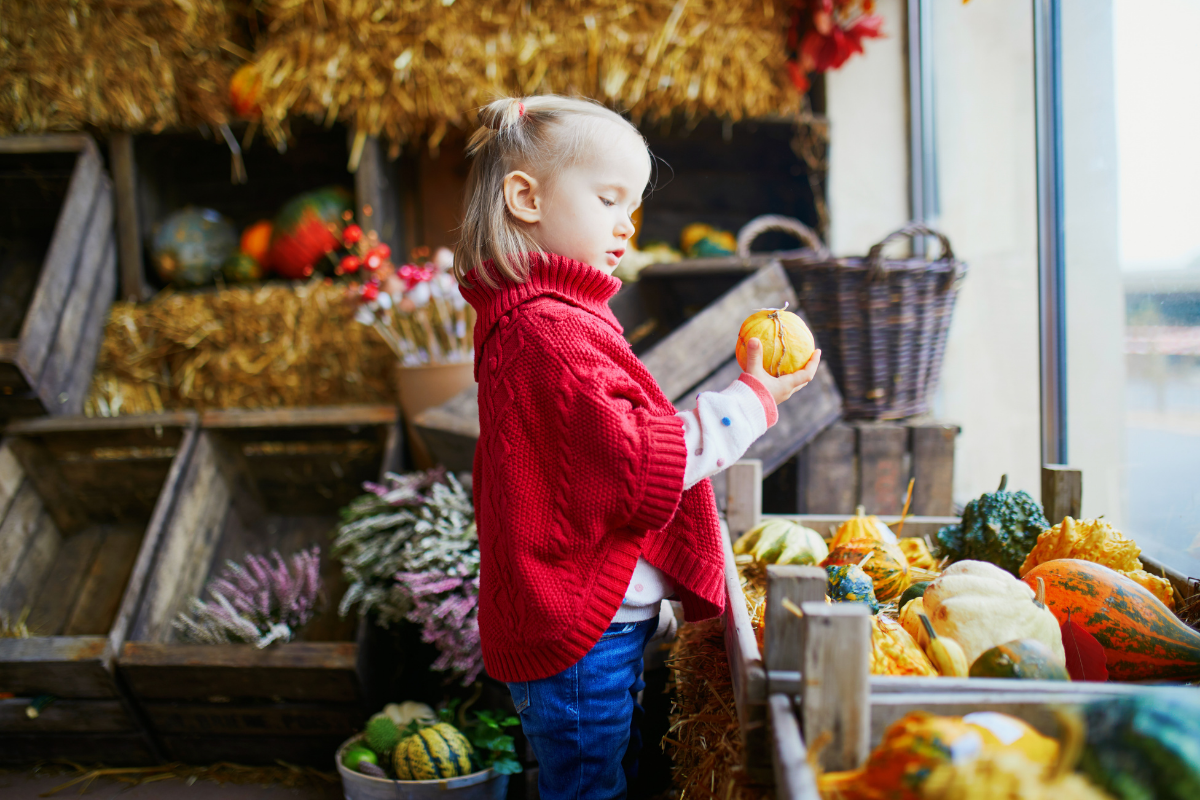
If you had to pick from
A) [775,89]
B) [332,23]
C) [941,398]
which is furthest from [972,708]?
[332,23]

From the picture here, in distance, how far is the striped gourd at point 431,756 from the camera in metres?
1.38

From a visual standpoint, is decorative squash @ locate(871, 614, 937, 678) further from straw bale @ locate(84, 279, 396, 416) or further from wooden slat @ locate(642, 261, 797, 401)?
straw bale @ locate(84, 279, 396, 416)

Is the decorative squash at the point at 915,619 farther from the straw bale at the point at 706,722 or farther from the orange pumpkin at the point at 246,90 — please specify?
the orange pumpkin at the point at 246,90

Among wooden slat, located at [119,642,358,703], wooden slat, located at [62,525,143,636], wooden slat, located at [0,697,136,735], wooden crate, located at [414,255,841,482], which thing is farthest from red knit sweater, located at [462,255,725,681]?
wooden slat, located at [62,525,143,636]

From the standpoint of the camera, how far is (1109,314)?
161cm

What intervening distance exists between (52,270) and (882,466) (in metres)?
2.58

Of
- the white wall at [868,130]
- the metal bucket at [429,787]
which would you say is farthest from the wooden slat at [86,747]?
the white wall at [868,130]

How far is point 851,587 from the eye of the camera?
1.04m

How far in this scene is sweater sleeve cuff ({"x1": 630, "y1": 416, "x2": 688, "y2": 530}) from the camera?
0.83m

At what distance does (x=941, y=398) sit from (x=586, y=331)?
6.85 ft

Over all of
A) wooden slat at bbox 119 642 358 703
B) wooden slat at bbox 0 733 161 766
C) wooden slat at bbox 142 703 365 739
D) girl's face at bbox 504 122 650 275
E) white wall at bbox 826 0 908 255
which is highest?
white wall at bbox 826 0 908 255

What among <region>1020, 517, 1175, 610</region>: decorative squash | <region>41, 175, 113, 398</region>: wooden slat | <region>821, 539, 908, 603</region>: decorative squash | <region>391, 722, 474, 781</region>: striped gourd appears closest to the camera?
<region>1020, 517, 1175, 610</region>: decorative squash

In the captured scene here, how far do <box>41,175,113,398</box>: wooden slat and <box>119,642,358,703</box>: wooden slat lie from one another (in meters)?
1.09

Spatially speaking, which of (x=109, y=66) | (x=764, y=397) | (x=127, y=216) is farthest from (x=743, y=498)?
(x=109, y=66)
